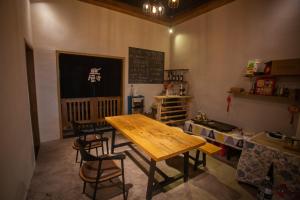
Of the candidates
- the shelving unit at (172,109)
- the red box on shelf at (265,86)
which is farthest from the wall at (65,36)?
the red box on shelf at (265,86)

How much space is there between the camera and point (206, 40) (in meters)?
3.87

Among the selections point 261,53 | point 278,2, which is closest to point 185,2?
point 278,2

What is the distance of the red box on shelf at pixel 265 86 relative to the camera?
103 inches

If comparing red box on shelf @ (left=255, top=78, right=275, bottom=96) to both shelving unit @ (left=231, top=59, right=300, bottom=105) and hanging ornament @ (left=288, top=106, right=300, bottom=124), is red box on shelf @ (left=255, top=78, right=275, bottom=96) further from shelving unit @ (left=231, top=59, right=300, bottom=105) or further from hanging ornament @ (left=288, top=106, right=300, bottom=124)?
hanging ornament @ (left=288, top=106, right=300, bottom=124)

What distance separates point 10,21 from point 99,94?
2.67 m

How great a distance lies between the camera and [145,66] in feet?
14.8

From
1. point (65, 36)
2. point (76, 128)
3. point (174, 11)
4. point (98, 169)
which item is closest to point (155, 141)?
point (98, 169)

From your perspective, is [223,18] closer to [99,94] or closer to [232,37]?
[232,37]

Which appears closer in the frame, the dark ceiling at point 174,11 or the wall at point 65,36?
the wall at point 65,36

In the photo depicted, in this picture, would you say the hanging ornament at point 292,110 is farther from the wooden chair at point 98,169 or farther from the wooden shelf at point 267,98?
the wooden chair at point 98,169

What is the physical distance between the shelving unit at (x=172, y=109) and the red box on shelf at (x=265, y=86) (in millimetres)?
1833

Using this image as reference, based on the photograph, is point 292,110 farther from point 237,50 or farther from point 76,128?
point 76,128

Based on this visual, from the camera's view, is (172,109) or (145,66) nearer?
(172,109)

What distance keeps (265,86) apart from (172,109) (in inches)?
85.9
